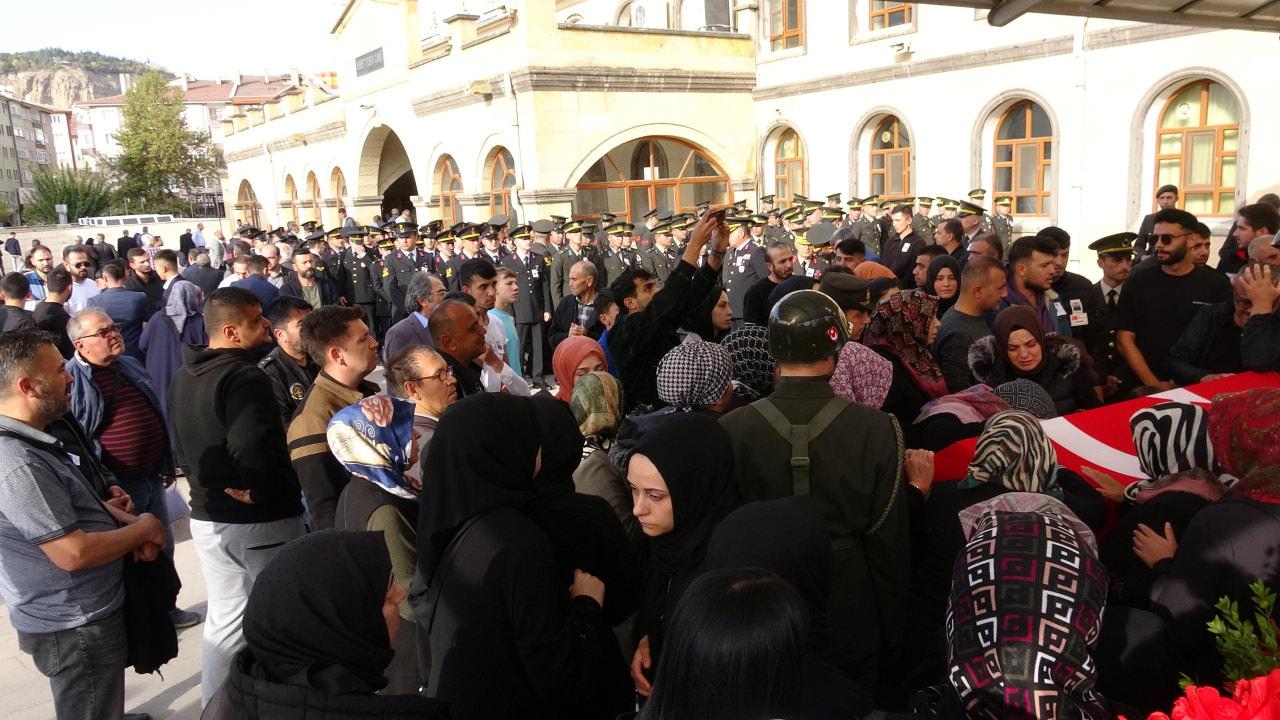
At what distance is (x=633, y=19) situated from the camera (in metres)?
26.3

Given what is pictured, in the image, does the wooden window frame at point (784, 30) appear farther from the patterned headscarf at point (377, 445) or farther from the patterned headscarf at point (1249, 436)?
the patterned headscarf at point (1249, 436)

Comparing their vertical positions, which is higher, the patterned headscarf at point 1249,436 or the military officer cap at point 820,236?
the military officer cap at point 820,236

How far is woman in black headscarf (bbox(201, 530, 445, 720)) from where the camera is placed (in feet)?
5.67

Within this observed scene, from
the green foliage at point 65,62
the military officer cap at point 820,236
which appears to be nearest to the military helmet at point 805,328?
the military officer cap at point 820,236

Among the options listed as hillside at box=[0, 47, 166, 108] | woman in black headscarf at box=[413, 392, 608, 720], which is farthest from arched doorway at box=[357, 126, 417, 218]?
hillside at box=[0, 47, 166, 108]

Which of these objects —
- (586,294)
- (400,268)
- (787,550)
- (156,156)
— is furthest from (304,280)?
(156,156)

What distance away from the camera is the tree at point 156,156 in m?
53.1

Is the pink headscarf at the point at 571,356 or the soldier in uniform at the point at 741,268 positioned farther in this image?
the soldier in uniform at the point at 741,268

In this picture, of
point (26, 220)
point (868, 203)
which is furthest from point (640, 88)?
point (26, 220)

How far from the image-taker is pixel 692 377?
317 centimetres

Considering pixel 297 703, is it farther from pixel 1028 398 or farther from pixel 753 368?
pixel 1028 398

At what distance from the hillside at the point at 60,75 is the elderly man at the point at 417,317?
182 metres

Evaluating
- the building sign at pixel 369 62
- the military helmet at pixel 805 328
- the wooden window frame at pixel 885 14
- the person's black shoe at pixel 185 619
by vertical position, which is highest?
the building sign at pixel 369 62

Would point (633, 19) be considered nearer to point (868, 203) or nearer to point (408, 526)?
point (868, 203)
